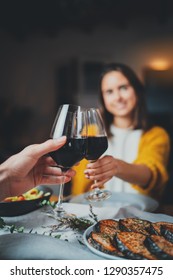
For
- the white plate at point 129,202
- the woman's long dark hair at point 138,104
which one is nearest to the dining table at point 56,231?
the white plate at point 129,202

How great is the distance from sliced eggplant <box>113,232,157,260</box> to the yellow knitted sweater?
0.50 m

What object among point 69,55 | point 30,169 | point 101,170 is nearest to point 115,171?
point 101,170

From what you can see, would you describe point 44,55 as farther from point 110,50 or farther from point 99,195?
point 99,195

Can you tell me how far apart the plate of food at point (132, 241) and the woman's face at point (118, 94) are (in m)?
0.65

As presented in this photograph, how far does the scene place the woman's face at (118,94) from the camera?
995mm

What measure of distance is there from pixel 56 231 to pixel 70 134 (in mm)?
128

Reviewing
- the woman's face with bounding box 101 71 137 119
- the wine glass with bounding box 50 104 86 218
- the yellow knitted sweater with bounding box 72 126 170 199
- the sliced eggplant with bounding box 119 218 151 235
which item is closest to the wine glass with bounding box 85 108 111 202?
the wine glass with bounding box 50 104 86 218

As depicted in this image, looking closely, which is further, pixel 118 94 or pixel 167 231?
pixel 118 94

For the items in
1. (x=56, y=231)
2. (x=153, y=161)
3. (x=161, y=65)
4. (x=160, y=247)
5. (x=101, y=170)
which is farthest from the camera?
(x=161, y=65)

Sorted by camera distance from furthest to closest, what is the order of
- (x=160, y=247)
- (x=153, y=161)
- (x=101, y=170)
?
(x=153, y=161), (x=101, y=170), (x=160, y=247)

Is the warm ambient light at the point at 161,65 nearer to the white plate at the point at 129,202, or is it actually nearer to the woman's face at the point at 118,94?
the woman's face at the point at 118,94

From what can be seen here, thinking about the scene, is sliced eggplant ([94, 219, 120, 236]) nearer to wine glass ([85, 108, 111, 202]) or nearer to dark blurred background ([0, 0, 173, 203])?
A: wine glass ([85, 108, 111, 202])

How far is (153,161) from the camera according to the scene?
0.86 metres

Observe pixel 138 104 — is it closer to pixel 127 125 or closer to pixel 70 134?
pixel 127 125
